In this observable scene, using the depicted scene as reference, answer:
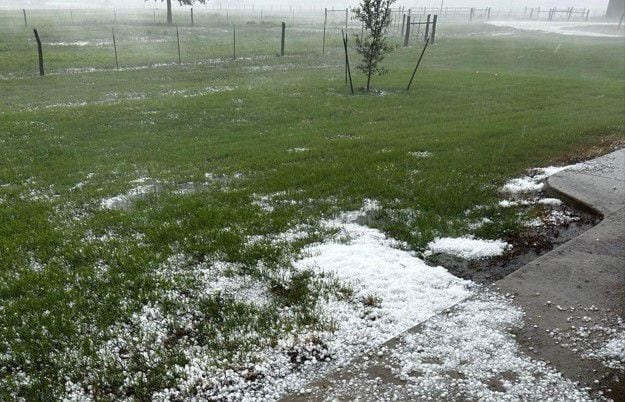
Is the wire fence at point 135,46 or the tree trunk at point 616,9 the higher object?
the tree trunk at point 616,9

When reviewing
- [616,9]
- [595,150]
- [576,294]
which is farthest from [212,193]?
[616,9]

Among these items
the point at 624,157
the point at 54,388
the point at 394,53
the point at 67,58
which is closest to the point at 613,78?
the point at 394,53

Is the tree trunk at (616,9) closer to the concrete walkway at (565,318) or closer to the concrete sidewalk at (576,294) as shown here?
the concrete sidewalk at (576,294)

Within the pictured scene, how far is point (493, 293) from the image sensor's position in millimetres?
3766

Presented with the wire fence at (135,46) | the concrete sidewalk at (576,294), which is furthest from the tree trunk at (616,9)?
the concrete sidewalk at (576,294)

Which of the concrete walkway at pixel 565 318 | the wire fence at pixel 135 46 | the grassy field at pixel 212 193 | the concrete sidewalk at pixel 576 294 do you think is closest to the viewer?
the concrete walkway at pixel 565 318

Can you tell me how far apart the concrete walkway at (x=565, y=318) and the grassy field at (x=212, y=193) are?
0.64 metres

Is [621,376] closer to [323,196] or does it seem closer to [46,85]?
[323,196]

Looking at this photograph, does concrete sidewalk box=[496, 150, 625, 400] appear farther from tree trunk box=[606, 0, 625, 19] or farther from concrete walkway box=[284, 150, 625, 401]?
tree trunk box=[606, 0, 625, 19]

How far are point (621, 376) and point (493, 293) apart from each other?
3.43 feet

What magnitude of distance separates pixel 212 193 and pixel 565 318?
433 cm

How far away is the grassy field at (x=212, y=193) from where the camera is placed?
11.3 feet

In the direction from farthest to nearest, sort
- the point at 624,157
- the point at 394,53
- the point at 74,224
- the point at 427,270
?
the point at 394,53 → the point at 624,157 → the point at 74,224 → the point at 427,270

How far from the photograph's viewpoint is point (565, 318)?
11.1 feet
